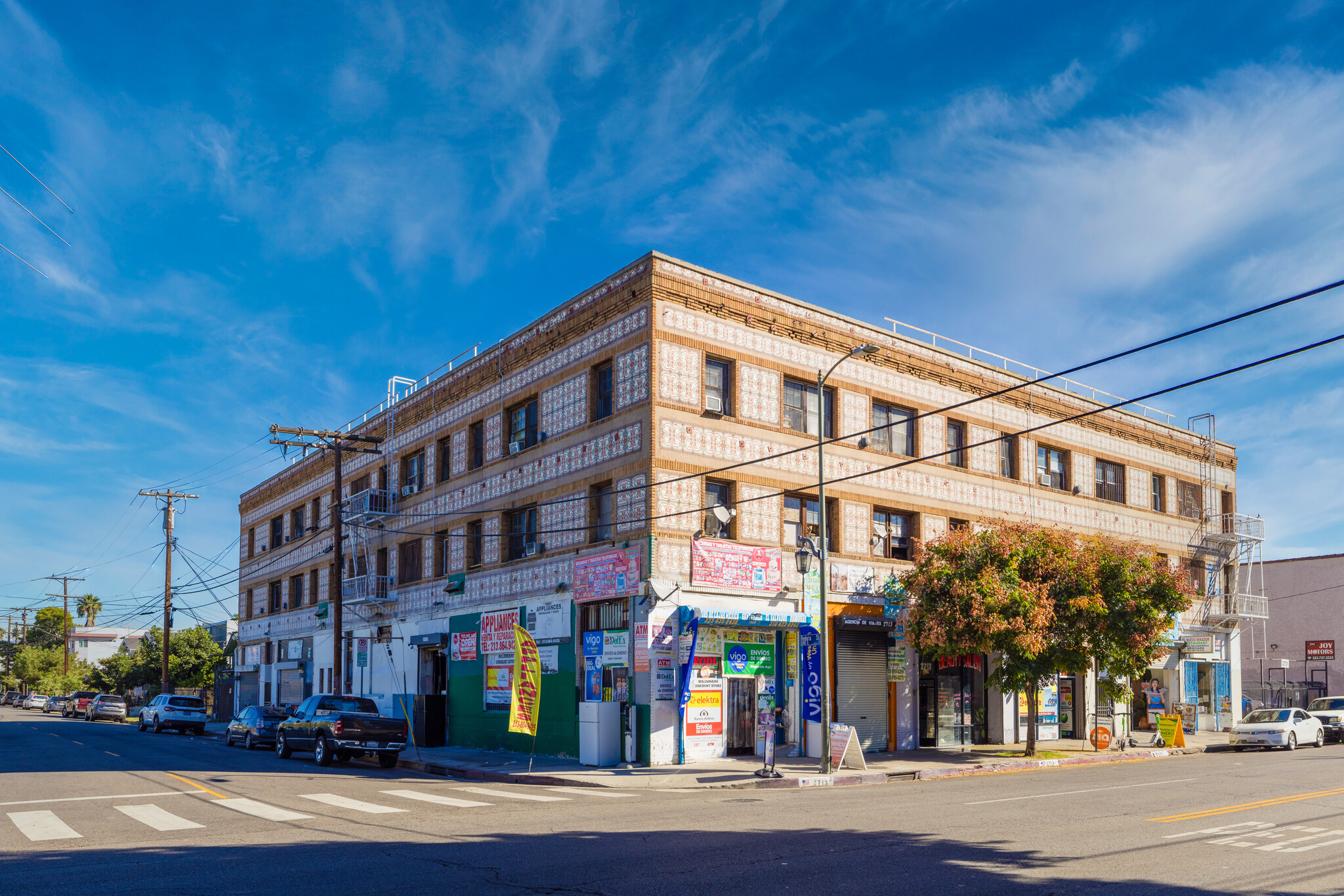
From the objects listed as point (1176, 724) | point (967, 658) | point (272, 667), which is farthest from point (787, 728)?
point (272, 667)

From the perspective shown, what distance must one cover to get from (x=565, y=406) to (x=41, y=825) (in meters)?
17.6

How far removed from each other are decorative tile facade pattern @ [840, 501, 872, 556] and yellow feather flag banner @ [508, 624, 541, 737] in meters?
9.71

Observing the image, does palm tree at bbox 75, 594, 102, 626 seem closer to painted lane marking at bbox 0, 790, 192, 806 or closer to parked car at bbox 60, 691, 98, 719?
parked car at bbox 60, 691, 98, 719

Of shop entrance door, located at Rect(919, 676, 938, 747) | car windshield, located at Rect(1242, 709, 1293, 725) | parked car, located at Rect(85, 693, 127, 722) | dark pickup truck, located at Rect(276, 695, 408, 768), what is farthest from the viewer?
parked car, located at Rect(85, 693, 127, 722)

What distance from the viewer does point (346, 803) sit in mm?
16453

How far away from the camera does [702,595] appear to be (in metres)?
25.5

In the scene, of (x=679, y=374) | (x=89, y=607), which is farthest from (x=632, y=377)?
(x=89, y=607)

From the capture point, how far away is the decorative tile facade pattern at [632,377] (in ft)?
84.4

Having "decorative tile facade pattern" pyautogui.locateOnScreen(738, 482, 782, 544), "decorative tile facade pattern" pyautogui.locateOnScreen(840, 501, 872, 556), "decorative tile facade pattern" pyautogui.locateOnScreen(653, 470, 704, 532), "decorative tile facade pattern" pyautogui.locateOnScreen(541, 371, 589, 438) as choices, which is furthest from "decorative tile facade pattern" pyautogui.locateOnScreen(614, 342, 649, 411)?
"decorative tile facade pattern" pyautogui.locateOnScreen(840, 501, 872, 556)

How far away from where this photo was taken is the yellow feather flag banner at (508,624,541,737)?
2322cm

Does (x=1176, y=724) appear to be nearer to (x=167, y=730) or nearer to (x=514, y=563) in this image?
(x=514, y=563)

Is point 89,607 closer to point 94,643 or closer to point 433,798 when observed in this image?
point 94,643

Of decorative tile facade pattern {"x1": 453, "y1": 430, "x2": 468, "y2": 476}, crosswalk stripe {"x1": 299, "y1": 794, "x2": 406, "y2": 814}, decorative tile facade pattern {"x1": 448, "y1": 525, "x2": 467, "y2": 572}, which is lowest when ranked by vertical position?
crosswalk stripe {"x1": 299, "y1": 794, "x2": 406, "y2": 814}

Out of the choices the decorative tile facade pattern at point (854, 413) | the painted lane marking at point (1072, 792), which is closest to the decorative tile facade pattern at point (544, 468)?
the decorative tile facade pattern at point (854, 413)
